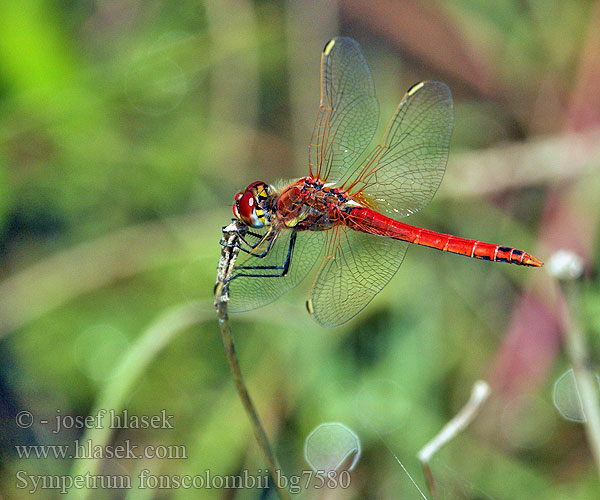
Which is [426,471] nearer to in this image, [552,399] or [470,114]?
[552,399]

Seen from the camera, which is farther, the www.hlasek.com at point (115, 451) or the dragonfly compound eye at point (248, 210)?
the www.hlasek.com at point (115, 451)

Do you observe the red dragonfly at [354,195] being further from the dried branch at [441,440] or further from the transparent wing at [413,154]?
the dried branch at [441,440]

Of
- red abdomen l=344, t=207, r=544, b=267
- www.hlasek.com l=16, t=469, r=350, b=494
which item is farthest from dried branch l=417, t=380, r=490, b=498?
www.hlasek.com l=16, t=469, r=350, b=494

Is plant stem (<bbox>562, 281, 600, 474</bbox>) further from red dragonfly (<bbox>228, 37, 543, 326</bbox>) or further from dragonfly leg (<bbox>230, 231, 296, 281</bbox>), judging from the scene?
dragonfly leg (<bbox>230, 231, 296, 281</bbox>)

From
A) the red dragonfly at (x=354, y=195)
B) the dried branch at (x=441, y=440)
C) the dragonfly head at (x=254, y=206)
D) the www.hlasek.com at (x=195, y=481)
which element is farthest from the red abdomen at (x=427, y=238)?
the www.hlasek.com at (x=195, y=481)

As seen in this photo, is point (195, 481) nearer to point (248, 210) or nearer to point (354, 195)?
point (248, 210)

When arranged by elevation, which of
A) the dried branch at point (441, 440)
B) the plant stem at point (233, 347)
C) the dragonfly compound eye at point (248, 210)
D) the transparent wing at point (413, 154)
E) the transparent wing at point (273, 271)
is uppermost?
the transparent wing at point (413, 154)

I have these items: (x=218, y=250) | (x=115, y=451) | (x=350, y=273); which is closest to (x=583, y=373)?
(x=350, y=273)

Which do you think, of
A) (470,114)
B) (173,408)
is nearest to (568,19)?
(470,114)
